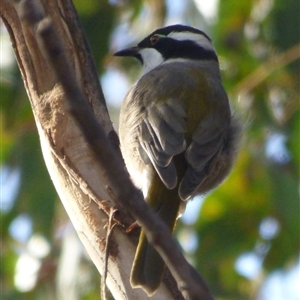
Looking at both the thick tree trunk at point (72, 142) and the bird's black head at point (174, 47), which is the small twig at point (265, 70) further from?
the thick tree trunk at point (72, 142)

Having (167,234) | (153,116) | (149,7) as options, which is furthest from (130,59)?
(167,234)

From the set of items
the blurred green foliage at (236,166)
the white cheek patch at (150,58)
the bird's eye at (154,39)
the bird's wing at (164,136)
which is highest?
the bird's wing at (164,136)

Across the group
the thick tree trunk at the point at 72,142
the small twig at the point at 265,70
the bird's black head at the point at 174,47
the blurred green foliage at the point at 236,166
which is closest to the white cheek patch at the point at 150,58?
the bird's black head at the point at 174,47

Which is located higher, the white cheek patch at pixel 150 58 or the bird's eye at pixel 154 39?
the bird's eye at pixel 154 39

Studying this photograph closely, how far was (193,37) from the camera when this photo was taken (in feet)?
19.4

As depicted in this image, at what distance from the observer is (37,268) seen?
6715 mm

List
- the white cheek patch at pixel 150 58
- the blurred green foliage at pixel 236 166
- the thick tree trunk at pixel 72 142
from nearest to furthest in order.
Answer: the thick tree trunk at pixel 72 142 < the white cheek patch at pixel 150 58 < the blurred green foliage at pixel 236 166

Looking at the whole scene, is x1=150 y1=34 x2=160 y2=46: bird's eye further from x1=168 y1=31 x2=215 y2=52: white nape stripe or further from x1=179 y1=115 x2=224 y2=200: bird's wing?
x1=179 y1=115 x2=224 y2=200: bird's wing

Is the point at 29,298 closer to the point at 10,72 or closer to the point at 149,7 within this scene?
the point at 10,72

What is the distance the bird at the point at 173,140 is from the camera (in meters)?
3.78

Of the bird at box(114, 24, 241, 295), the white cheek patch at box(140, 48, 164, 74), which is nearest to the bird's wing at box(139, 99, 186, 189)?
the bird at box(114, 24, 241, 295)

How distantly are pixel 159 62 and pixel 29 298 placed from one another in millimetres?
2274

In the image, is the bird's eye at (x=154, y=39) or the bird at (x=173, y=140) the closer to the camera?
the bird at (x=173, y=140)

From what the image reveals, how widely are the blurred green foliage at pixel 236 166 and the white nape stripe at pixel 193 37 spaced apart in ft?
1.01
